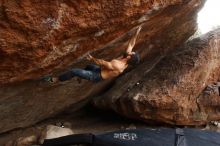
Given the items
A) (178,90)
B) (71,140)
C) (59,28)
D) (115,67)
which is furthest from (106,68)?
(178,90)

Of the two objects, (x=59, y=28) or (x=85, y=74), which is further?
(x=85, y=74)

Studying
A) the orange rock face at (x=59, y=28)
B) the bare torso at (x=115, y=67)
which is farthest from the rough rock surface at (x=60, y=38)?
the bare torso at (x=115, y=67)

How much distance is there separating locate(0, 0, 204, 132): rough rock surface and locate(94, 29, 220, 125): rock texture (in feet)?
2.59

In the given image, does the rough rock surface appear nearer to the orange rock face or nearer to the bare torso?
the orange rock face

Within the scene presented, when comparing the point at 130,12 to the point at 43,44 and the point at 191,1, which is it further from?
the point at 191,1

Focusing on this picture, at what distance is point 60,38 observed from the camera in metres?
6.65

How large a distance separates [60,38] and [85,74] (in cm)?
142

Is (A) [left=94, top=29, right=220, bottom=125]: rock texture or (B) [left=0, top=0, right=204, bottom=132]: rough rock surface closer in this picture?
(B) [left=0, top=0, right=204, bottom=132]: rough rock surface

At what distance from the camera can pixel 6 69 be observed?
6766mm

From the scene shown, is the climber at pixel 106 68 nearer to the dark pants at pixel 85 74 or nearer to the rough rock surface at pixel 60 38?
the dark pants at pixel 85 74

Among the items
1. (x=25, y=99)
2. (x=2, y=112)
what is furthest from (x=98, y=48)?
(x=2, y=112)

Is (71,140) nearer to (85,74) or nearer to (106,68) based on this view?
(85,74)

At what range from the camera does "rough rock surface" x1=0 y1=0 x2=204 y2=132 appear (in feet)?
19.3

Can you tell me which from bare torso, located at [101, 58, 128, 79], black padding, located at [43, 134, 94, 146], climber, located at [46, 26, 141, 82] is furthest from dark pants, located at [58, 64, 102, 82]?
black padding, located at [43, 134, 94, 146]
